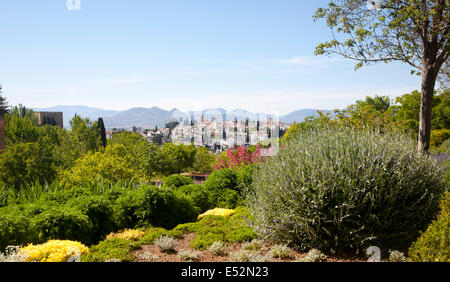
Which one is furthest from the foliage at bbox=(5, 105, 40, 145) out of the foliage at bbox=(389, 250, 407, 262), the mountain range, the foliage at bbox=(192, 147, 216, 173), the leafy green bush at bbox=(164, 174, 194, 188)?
the foliage at bbox=(389, 250, 407, 262)

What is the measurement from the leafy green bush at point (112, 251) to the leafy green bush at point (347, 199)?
1799 mm

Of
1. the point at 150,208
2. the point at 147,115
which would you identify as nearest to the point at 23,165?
the point at 150,208

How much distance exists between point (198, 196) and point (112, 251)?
3.60 metres

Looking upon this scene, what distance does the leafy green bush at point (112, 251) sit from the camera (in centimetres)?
420

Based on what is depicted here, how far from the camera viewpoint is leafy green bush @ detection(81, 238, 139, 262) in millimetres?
4199

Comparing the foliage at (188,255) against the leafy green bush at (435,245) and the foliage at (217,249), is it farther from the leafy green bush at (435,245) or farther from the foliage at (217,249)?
the leafy green bush at (435,245)

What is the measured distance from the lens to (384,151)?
4574 mm

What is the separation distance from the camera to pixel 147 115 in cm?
6800

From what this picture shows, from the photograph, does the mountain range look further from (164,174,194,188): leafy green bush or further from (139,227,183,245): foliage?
(139,227,183,245): foliage

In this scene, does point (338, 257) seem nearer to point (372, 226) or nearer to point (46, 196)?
point (372, 226)

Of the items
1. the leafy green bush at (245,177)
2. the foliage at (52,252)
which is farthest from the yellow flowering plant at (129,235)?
the leafy green bush at (245,177)

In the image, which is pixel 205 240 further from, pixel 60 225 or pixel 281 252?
pixel 60 225

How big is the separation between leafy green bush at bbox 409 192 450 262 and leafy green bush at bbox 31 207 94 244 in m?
4.28
